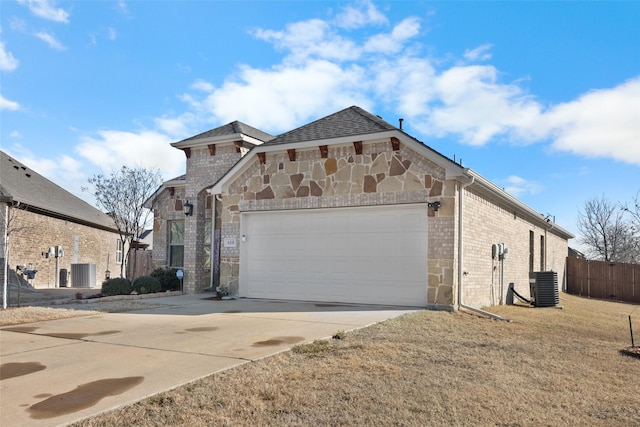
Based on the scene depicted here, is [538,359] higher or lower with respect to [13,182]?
lower

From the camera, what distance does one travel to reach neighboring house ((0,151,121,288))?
788 inches

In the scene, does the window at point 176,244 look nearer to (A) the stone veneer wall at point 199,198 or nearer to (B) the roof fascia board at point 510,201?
(A) the stone veneer wall at point 199,198

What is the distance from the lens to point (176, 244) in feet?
60.2

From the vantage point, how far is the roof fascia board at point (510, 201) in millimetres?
12288

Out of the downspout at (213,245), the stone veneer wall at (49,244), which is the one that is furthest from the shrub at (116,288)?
the stone veneer wall at (49,244)

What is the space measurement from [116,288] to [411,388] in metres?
12.4

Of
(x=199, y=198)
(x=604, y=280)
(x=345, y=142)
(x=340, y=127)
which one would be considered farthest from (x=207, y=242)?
(x=604, y=280)

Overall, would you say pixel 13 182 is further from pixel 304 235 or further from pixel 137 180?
pixel 304 235

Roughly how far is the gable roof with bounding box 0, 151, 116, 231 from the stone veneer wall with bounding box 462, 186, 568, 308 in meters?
16.2

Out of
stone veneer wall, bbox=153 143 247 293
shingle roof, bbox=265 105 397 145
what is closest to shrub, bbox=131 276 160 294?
stone veneer wall, bbox=153 143 247 293

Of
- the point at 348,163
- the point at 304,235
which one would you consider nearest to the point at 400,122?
the point at 348,163

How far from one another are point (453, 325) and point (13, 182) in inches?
788

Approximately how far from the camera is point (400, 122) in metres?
13.7

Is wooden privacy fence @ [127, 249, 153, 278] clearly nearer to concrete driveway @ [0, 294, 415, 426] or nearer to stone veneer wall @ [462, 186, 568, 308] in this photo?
concrete driveway @ [0, 294, 415, 426]
